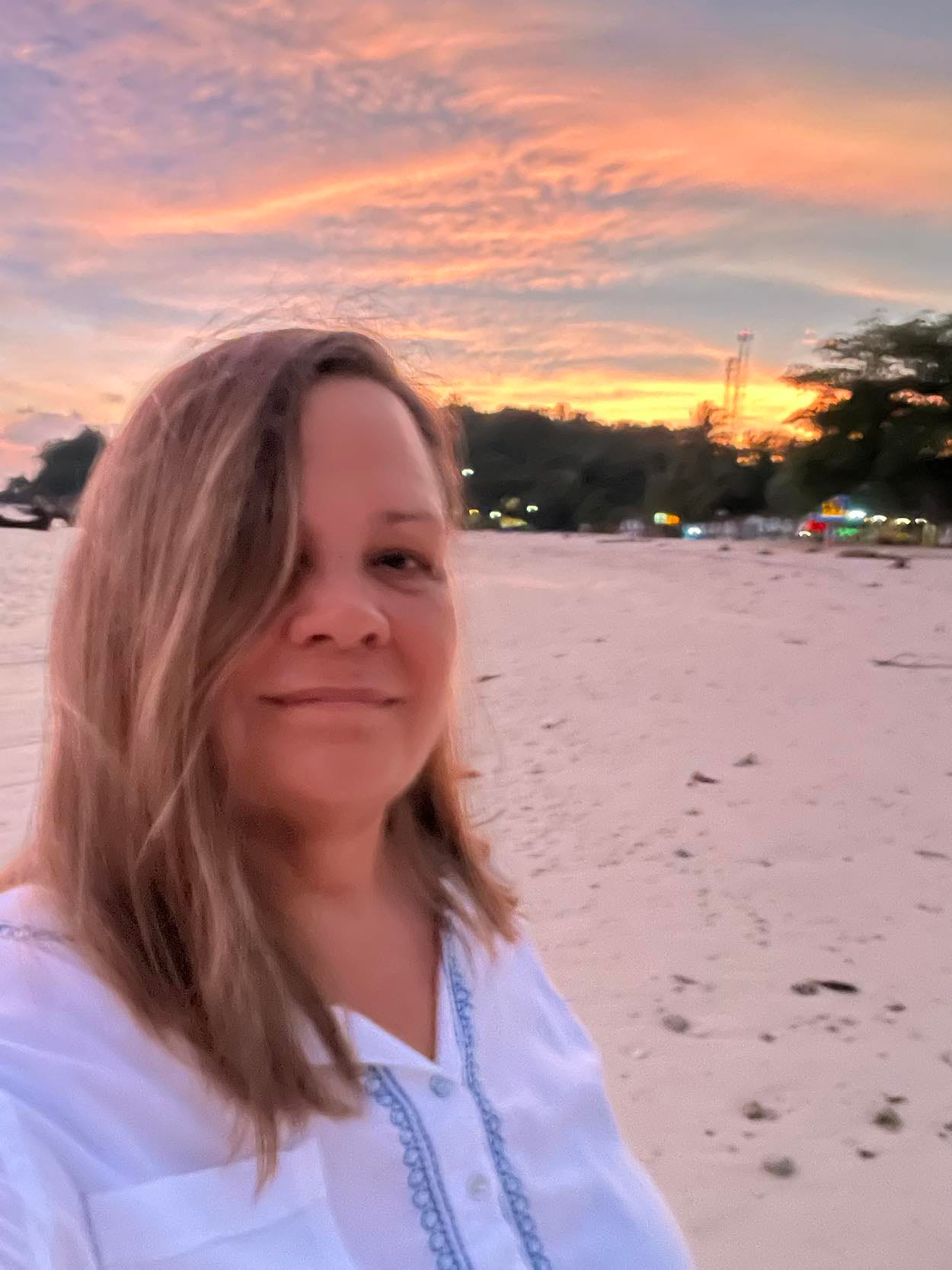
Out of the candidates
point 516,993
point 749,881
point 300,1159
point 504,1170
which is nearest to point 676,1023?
point 749,881

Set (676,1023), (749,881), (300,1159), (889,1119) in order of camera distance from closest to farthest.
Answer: (300,1159) < (889,1119) < (676,1023) < (749,881)

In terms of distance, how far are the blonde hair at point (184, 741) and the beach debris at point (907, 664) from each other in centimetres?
643

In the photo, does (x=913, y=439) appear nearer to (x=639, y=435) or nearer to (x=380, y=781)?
(x=639, y=435)

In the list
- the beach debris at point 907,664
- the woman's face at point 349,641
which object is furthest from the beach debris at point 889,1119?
the beach debris at point 907,664

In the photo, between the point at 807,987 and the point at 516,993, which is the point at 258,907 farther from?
the point at 807,987

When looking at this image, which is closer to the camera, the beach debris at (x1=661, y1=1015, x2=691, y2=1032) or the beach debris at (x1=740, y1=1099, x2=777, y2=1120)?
the beach debris at (x1=740, y1=1099, x2=777, y2=1120)

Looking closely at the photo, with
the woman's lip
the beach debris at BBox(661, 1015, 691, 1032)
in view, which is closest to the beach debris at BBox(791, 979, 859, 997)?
the beach debris at BBox(661, 1015, 691, 1032)

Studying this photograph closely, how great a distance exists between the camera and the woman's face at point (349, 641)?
104 centimetres

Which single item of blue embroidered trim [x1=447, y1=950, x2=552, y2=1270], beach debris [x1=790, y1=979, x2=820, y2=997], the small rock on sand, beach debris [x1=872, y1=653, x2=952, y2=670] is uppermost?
blue embroidered trim [x1=447, y1=950, x2=552, y2=1270]

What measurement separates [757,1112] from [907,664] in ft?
16.7

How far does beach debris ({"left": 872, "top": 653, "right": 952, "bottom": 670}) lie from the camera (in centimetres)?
672

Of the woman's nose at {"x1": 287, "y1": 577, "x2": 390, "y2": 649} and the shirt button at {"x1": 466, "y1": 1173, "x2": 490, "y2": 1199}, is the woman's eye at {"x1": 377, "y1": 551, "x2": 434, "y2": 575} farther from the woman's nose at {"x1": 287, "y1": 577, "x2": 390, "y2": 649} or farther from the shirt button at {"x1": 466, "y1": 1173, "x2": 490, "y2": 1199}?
the shirt button at {"x1": 466, "y1": 1173, "x2": 490, "y2": 1199}

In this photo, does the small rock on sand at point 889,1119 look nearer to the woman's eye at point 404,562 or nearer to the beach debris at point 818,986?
the beach debris at point 818,986

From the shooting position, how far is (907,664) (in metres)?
6.86
